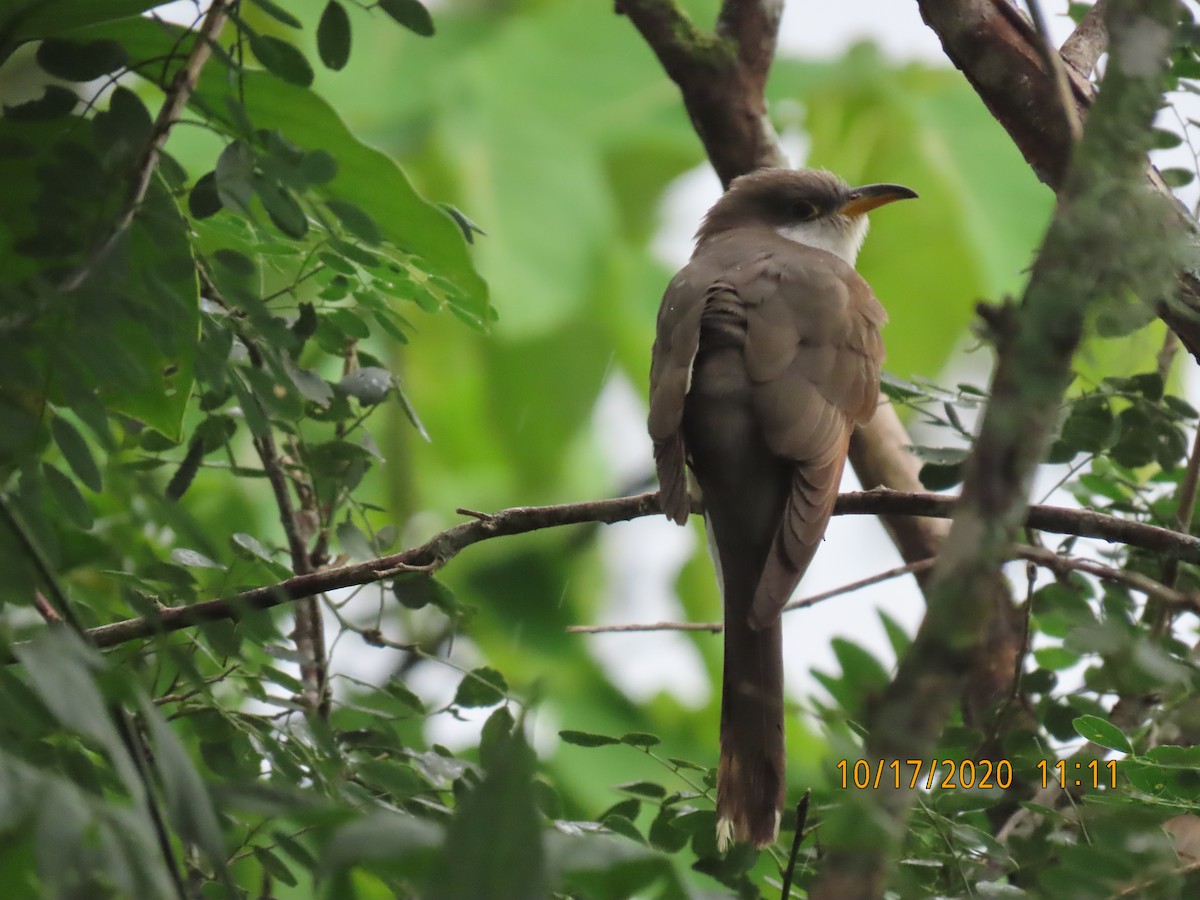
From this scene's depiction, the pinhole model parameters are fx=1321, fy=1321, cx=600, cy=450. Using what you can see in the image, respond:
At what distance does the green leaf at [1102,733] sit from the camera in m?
2.12

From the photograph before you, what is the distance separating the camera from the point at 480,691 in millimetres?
2471

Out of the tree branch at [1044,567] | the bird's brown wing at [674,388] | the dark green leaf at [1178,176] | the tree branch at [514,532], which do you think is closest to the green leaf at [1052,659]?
the tree branch at [1044,567]

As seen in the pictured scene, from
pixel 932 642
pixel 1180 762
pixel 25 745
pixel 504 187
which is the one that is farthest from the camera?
pixel 504 187

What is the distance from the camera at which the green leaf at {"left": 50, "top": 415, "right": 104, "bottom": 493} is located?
1839 mm

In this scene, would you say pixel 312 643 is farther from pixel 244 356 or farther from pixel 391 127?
pixel 391 127

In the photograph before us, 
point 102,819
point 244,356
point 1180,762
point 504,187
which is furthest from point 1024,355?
point 504,187

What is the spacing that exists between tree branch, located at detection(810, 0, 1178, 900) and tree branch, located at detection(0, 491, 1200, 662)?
0.98m

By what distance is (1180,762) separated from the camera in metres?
2.08

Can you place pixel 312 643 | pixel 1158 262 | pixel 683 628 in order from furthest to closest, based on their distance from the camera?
pixel 683 628 → pixel 312 643 → pixel 1158 262

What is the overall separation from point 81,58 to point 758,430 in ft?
6.05

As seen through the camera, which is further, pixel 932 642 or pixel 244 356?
pixel 244 356

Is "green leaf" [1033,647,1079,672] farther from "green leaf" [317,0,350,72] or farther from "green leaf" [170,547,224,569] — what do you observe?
"green leaf" [317,0,350,72]

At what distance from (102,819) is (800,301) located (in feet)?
9.19

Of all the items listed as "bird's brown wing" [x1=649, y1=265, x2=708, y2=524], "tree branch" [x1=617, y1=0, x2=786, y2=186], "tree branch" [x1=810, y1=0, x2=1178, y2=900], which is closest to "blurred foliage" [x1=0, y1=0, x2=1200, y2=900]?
"tree branch" [x1=810, y1=0, x2=1178, y2=900]
